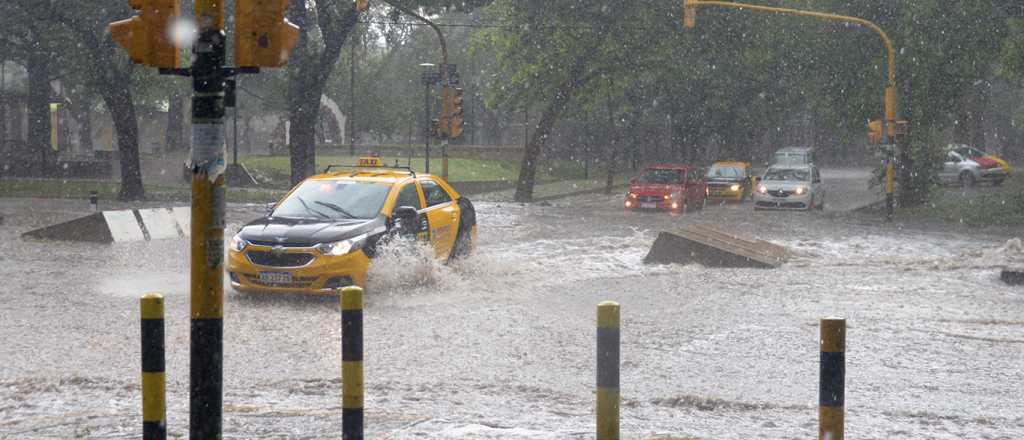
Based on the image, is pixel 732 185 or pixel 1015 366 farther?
pixel 732 185

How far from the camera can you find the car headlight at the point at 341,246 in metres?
13.5

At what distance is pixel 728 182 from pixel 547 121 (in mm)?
6369

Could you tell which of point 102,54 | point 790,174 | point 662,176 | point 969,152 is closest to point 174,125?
point 102,54

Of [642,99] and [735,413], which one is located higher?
[642,99]

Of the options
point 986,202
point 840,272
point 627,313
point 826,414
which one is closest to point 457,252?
point 627,313

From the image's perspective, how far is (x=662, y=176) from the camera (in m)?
37.0

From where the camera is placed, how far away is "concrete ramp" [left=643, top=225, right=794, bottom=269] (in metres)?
18.6

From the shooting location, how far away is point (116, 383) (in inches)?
342

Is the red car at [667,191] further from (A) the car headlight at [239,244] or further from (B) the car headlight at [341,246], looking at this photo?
(A) the car headlight at [239,244]

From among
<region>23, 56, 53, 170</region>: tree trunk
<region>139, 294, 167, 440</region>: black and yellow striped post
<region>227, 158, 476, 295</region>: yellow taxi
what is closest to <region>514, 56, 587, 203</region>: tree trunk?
<region>23, 56, 53, 170</region>: tree trunk

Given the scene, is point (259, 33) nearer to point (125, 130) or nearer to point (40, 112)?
point (125, 130)

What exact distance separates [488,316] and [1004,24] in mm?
23072

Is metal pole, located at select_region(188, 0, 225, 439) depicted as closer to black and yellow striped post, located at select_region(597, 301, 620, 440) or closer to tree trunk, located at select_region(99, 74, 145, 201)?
black and yellow striped post, located at select_region(597, 301, 620, 440)

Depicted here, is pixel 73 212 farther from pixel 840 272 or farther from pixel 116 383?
pixel 116 383
